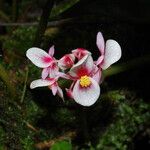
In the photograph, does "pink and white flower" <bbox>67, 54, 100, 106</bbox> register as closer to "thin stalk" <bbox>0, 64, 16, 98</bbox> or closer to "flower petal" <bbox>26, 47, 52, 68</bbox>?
"flower petal" <bbox>26, 47, 52, 68</bbox>

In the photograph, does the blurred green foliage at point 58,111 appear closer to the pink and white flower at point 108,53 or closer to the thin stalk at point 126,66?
the thin stalk at point 126,66

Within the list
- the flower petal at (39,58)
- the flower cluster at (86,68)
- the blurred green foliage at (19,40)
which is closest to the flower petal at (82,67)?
the flower cluster at (86,68)

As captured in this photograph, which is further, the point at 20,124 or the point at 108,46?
the point at 20,124

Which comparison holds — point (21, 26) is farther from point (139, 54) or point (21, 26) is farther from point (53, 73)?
point (53, 73)

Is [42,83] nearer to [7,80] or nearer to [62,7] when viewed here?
[7,80]

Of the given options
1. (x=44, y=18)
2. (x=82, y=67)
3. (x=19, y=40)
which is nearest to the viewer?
(x=82, y=67)

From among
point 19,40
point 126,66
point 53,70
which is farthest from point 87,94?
point 19,40

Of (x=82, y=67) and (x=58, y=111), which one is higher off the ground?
(x=82, y=67)

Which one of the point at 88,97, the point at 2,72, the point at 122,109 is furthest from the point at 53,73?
the point at 122,109
